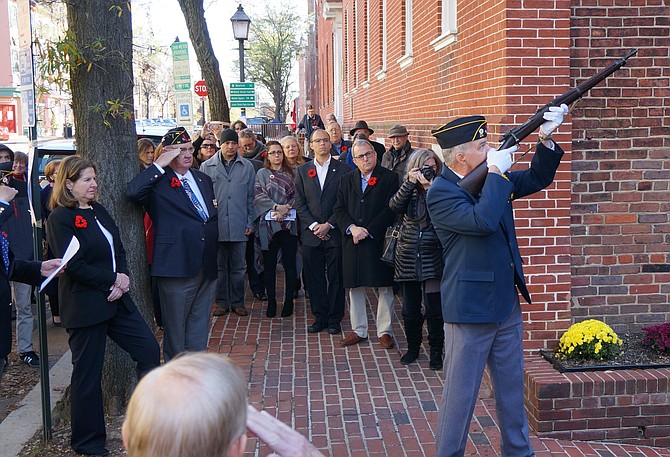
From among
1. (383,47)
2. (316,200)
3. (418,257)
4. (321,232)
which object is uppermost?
(383,47)

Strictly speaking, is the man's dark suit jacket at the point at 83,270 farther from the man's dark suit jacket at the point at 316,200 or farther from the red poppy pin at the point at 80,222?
the man's dark suit jacket at the point at 316,200

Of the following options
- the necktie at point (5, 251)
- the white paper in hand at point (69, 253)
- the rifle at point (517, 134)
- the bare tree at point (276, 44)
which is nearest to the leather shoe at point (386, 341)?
the rifle at point (517, 134)

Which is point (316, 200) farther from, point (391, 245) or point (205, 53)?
point (205, 53)

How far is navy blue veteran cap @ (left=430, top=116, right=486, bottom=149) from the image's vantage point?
4.65 m

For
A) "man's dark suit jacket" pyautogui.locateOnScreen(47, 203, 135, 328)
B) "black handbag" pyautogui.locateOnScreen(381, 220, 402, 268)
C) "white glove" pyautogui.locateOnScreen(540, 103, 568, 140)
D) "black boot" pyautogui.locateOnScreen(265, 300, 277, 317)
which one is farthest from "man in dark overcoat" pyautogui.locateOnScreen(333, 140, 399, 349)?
"white glove" pyautogui.locateOnScreen(540, 103, 568, 140)

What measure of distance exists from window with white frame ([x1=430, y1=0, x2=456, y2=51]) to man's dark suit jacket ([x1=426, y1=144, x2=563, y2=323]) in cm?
400

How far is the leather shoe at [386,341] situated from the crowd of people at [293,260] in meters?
0.01

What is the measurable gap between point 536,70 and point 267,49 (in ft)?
139

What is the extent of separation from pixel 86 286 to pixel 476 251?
263cm

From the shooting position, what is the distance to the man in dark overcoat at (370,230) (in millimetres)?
7648

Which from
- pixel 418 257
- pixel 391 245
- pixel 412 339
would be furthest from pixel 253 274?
pixel 418 257

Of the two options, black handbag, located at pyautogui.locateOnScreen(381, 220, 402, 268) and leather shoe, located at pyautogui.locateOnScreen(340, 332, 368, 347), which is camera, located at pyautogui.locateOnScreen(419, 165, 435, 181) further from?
leather shoe, located at pyautogui.locateOnScreen(340, 332, 368, 347)

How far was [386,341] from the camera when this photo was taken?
25.3ft

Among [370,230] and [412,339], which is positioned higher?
[370,230]
